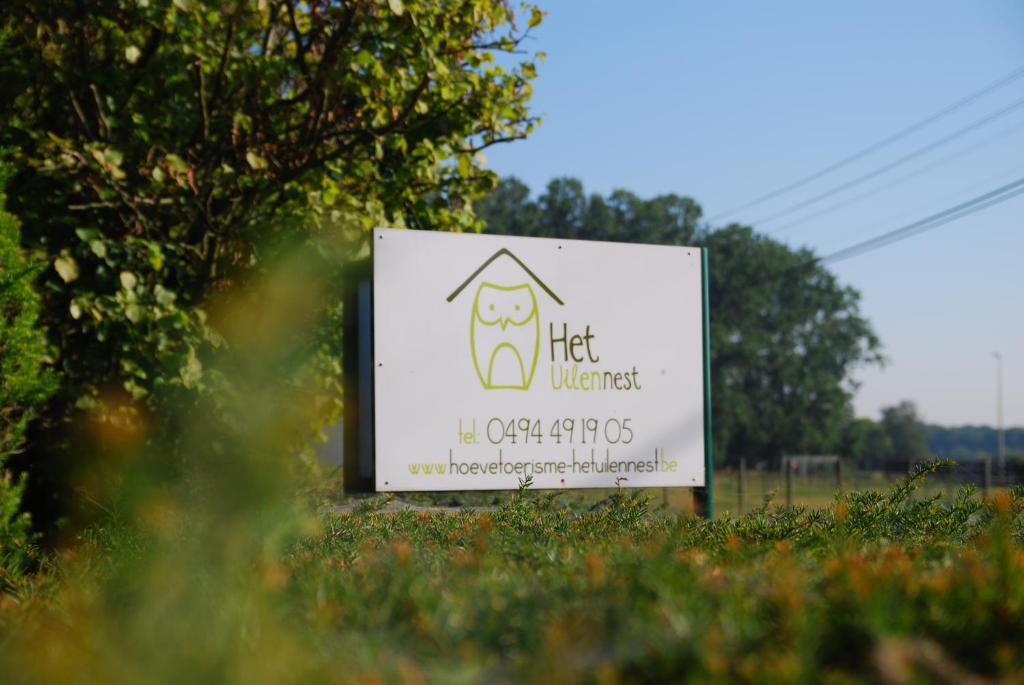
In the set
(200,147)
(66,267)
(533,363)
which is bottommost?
(533,363)

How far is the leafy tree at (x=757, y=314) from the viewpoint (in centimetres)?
6500

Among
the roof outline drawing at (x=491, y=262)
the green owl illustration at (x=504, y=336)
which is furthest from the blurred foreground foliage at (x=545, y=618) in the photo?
the roof outline drawing at (x=491, y=262)

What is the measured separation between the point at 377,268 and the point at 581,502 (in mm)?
1945

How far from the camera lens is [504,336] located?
6.61 metres

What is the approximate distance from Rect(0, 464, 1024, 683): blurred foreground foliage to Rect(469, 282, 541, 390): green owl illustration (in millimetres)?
3290

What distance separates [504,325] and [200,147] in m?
3.87

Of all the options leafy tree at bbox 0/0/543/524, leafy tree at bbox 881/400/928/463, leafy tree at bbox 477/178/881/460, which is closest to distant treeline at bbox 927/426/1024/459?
leafy tree at bbox 881/400/928/463

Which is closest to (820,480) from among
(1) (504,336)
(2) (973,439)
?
(1) (504,336)

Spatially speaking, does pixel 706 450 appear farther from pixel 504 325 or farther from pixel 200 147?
pixel 200 147

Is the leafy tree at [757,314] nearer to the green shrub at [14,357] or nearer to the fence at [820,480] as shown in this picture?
the fence at [820,480]

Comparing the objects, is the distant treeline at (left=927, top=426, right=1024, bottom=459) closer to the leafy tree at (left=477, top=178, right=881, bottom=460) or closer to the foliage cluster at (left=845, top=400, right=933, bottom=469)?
the foliage cluster at (left=845, top=400, right=933, bottom=469)

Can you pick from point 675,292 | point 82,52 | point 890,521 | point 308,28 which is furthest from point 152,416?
point 890,521

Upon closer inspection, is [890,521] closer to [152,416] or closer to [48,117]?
[152,416]

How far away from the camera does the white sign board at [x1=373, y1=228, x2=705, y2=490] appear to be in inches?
252
